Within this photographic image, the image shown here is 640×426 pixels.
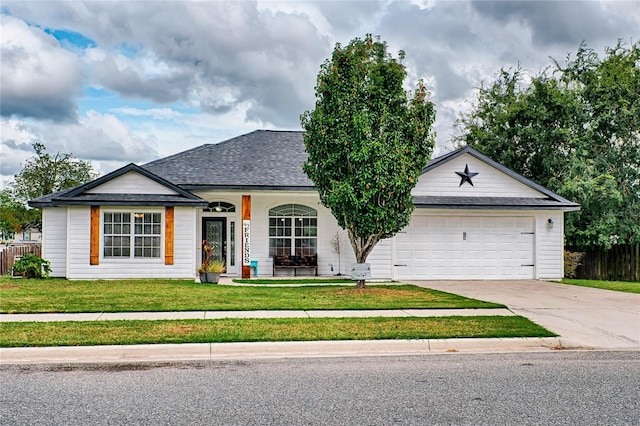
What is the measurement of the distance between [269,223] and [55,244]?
7117mm

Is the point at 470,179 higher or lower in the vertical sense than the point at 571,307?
higher

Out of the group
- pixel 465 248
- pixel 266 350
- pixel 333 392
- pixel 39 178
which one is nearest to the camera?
pixel 333 392

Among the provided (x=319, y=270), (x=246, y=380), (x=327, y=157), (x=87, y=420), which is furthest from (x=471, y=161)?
(x=87, y=420)

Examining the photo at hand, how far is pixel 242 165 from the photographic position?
22109 millimetres

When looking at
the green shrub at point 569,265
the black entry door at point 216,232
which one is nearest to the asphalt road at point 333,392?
the black entry door at point 216,232

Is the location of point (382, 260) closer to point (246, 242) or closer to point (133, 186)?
point (246, 242)

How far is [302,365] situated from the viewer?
826cm

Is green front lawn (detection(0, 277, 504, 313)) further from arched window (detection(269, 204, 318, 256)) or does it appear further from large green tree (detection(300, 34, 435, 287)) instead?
arched window (detection(269, 204, 318, 256))

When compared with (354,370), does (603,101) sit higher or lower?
higher

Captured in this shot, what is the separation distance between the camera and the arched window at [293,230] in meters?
21.7

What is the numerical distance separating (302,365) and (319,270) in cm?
1348

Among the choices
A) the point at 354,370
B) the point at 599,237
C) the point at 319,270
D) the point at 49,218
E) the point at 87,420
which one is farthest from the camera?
the point at 599,237

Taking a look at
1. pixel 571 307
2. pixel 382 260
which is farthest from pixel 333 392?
pixel 382 260

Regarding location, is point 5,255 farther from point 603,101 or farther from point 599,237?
point 603,101
